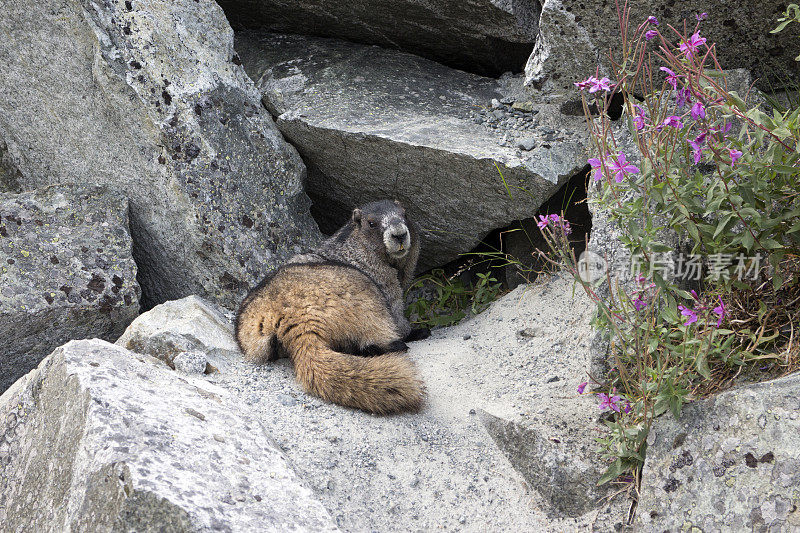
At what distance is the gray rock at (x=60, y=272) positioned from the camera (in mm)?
4836

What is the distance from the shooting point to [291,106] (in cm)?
619

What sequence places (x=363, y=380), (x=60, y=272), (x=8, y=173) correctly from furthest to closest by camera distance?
(x=8, y=173) < (x=60, y=272) < (x=363, y=380)

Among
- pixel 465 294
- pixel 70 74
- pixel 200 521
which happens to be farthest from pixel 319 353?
pixel 70 74

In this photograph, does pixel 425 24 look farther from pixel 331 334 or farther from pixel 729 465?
pixel 729 465

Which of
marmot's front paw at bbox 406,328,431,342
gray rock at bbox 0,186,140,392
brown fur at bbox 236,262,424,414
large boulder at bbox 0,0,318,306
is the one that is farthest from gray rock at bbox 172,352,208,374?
marmot's front paw at bbox 406,328,431,342

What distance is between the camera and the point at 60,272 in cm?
508

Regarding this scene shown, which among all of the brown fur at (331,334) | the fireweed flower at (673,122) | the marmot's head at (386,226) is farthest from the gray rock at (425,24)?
the fireweed flower at (673,122)

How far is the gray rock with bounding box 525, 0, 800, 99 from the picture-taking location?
4656mm

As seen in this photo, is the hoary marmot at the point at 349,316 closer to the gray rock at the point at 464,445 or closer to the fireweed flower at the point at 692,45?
the gray rock at the point at 464,445

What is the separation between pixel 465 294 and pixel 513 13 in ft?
7.55

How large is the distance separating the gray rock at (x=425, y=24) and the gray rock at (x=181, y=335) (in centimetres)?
281

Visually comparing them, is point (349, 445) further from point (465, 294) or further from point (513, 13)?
point (513, 13)

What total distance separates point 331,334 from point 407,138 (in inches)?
68.8

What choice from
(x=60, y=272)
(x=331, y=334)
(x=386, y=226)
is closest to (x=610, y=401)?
(x=331, y=334)
